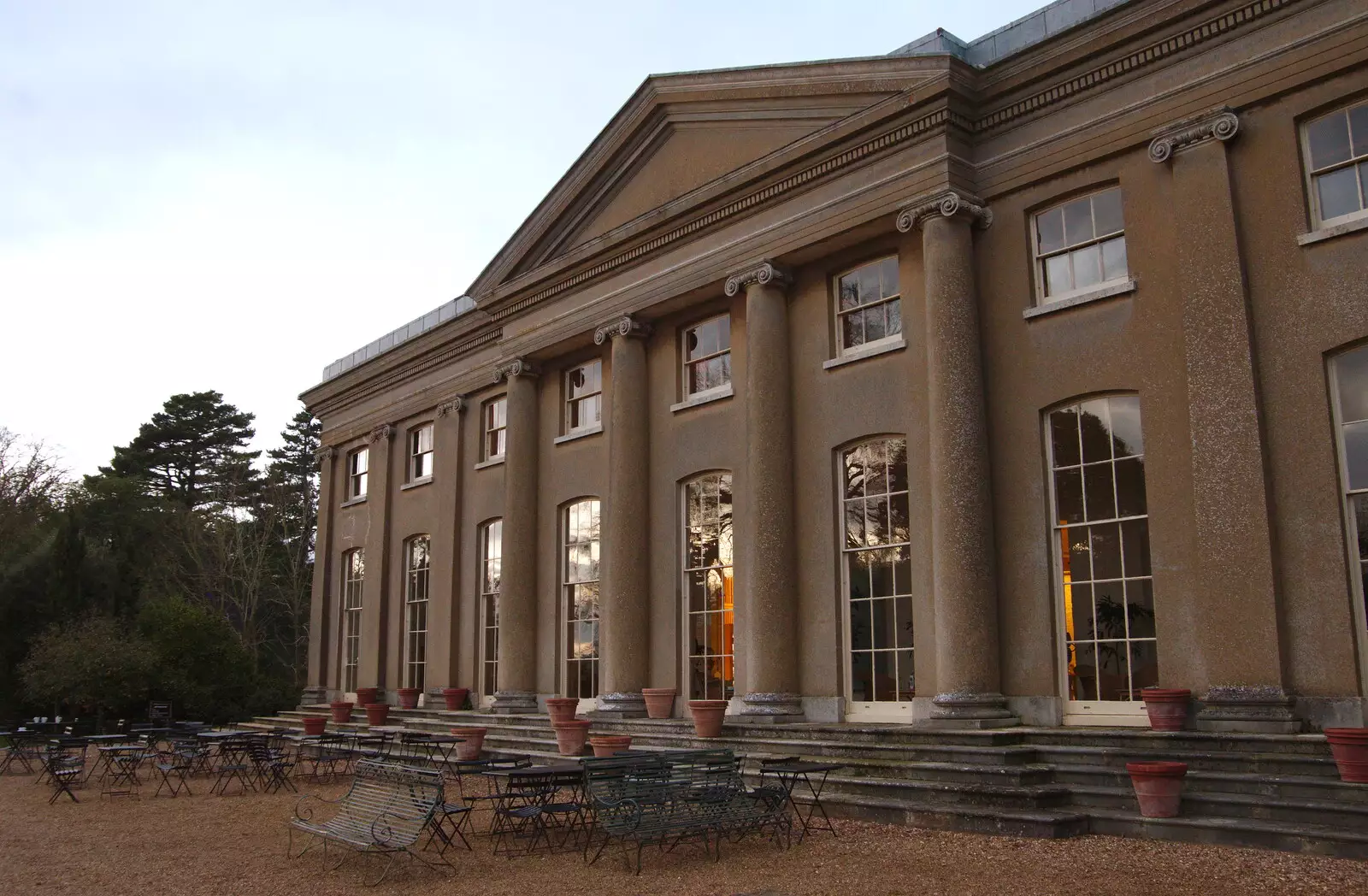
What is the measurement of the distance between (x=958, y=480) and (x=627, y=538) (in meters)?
6.18

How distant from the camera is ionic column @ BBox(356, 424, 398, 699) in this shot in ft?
80.4

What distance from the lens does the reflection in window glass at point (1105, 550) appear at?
11.9 meters

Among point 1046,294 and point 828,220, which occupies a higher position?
point 828,220

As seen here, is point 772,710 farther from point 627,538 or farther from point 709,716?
point 627,538

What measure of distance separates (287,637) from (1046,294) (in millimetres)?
38141

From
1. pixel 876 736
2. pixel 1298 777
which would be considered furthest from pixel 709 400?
pixel 1298 777

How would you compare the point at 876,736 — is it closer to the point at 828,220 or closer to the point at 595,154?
the point at 828,220

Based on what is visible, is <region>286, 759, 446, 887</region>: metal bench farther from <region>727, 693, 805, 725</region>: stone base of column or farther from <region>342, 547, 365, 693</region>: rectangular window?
<region>342, 547, 365, 693</region>: rectangular window

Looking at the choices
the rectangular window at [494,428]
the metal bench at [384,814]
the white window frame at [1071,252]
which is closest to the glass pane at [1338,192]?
the white window frame at [1071,252]

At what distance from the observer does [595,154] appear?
18812 millimetres

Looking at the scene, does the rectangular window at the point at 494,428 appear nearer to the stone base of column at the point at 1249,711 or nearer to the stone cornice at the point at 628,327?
the stone cornice at the point at 628,327

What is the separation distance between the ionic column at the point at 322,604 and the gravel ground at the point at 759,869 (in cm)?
1525

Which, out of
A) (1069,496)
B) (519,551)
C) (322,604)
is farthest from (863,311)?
(322,604)

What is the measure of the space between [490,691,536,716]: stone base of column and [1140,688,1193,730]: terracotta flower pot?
36.0 ft
